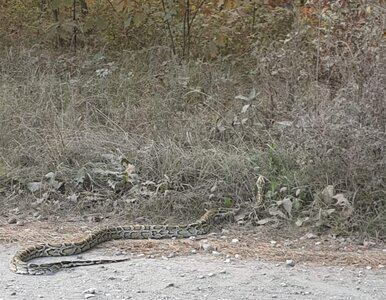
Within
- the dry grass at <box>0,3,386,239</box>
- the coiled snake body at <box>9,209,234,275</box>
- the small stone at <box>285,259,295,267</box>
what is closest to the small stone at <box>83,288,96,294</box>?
the coiled snake body at <box>9,209,234,275</box>

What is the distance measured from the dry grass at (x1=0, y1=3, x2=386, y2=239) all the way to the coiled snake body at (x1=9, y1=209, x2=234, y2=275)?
0.44 metres

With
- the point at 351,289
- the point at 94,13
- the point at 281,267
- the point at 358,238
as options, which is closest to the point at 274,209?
the point at 358,238

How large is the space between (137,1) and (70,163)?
3.62 metres

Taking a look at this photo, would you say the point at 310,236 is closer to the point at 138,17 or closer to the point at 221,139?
the point at 221,139

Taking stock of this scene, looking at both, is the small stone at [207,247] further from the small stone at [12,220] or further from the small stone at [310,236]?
the small stone at [12,220]

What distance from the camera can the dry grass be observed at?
7359mm

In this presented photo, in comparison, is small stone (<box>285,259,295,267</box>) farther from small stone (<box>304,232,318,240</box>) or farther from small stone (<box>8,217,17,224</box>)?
small stone (<box>8,217,17,224</box>)

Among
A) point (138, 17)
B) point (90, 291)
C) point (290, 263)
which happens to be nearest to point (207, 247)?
point (290, 263)

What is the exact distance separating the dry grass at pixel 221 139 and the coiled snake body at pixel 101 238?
443 mm

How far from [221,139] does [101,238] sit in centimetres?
232

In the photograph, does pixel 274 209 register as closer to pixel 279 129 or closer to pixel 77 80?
pixel 279 129

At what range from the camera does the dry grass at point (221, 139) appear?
7.36 meters

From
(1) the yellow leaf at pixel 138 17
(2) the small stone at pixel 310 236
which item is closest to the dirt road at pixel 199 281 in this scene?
(2) the small stone at pixel 310 236

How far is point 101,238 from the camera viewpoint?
22.5 ft
